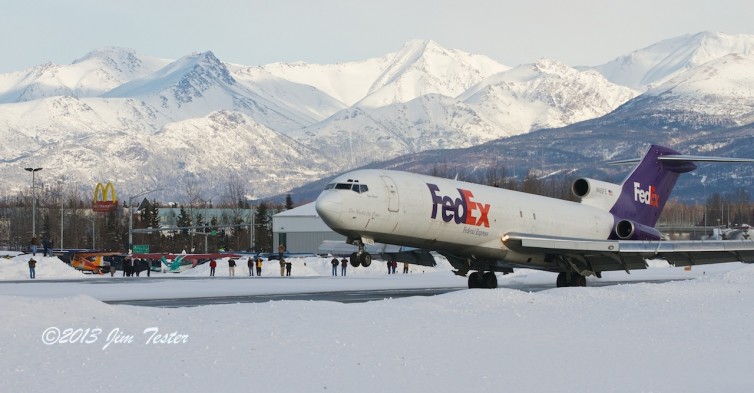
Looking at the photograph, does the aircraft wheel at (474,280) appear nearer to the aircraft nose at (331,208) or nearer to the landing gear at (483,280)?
the landing gear at (483,280)

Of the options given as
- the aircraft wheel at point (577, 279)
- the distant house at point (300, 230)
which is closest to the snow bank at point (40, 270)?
the aircraft wheel at point (577, 279)

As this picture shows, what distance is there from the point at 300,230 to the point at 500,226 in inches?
4022

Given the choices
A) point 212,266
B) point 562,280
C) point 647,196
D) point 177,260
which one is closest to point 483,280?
point 562,280

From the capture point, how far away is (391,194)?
36.9 metres

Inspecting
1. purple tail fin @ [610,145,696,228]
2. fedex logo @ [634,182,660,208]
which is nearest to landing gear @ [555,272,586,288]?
purple tail fin @ [610,145,696,228]

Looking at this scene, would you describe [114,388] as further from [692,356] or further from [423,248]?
[423,248]

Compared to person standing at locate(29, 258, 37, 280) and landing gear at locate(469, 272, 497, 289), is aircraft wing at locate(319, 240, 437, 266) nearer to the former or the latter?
landing gear at locate(469, 272, 497, 289)

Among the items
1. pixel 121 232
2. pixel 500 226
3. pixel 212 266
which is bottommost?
pixel 212 266

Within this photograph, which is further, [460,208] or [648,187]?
[648,187]

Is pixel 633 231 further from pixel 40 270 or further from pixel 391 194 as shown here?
pixel 40 270

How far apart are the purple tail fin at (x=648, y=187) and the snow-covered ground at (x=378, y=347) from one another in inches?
879

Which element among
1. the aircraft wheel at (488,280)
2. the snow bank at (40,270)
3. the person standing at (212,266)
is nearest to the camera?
the aircraft wheel at (488,280)

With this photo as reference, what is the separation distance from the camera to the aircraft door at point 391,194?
36.6m

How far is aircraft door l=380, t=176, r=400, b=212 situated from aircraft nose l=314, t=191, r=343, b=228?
2070 mm
